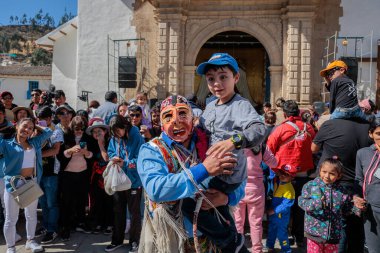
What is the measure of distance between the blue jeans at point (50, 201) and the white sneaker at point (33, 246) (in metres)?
0.34

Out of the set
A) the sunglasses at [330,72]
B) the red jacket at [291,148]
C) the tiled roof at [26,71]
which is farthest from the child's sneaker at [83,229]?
the tiled roof at [26,71]

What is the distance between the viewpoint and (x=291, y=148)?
174 inches

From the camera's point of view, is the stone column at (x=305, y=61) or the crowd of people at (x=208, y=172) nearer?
the crowd of people at (x=208, y=172)

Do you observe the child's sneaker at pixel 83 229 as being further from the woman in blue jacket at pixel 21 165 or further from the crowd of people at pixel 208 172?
the woman in blue jacket at pixel 21 165

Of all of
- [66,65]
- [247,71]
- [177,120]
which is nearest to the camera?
[177,120]

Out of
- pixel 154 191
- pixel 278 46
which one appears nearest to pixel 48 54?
pixel 278 46

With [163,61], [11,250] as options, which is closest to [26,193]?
[11,250]

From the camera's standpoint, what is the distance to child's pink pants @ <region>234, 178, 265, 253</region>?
4043 mm

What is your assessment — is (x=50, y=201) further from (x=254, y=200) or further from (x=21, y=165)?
(x=254, y=200)

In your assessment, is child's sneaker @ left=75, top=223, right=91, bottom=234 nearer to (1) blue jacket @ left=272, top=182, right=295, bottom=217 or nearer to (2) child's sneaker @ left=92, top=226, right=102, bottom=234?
(2) child's sneaker @ left=92, top=226, right=102, bottom=234

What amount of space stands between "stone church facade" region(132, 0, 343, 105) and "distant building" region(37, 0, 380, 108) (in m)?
0.03

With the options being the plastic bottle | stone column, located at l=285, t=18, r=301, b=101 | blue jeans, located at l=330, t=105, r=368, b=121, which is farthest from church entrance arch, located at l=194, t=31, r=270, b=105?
the plastic bottle

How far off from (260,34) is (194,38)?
2.00 m

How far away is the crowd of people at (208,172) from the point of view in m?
1.97
